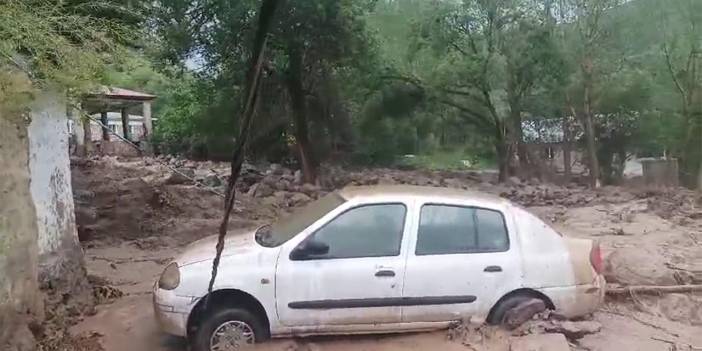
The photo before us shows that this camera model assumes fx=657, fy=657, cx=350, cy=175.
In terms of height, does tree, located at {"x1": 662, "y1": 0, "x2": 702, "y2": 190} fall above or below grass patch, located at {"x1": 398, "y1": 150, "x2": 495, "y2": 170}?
above

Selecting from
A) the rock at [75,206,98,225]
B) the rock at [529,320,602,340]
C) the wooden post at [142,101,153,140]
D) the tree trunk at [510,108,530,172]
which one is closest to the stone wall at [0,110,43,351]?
the rock at [529,320,602,340]

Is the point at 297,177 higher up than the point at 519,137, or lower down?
lower down

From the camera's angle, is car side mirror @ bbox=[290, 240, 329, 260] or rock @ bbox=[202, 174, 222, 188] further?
rock @ bbox=[202, 174, 222, 188]

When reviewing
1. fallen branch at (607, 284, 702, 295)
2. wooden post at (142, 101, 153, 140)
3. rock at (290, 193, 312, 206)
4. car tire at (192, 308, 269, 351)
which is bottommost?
fallen branch at (607, 284, 702, 295)

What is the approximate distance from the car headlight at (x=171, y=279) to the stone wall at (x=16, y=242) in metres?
1.06

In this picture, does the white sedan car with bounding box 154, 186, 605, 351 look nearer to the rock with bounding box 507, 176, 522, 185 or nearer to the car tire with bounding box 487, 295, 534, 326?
the car tire with bounding box 487, 295, 534, 326

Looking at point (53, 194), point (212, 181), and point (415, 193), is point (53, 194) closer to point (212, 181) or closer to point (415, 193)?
point (415, 193)

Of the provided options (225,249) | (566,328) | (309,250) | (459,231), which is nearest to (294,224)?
(309,250)

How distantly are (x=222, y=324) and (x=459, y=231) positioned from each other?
7.05 feet

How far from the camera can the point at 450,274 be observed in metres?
5.57

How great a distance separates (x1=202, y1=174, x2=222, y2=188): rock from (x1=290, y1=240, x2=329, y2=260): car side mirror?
12.1 m

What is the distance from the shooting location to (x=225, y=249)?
5602mm

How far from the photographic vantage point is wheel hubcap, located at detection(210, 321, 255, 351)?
5387 mm

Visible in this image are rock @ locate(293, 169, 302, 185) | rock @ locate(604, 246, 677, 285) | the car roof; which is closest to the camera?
the car roof
